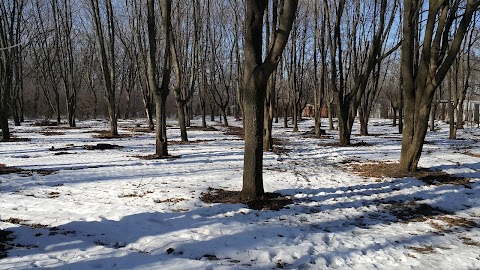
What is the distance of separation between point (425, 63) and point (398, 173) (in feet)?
9.09

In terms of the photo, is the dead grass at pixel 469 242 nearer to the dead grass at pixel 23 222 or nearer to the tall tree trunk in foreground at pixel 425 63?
the tall tree trunk in foreground at pixel 425 63

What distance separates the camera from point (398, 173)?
28.7ft

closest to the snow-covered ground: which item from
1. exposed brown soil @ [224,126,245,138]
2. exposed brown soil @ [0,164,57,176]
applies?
exposed brown soil @ [0,164,57,176]

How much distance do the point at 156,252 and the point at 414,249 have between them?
10.6 feet

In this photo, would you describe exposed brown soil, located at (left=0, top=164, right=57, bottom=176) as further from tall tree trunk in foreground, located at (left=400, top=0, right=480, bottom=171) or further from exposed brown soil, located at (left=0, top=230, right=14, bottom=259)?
tall tree trunk in foreground, located at (left=400, top=0, right=480, bottom=171)

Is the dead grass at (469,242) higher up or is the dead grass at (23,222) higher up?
the dead grass at (23,222)

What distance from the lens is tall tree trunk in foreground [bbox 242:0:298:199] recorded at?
19.3ft

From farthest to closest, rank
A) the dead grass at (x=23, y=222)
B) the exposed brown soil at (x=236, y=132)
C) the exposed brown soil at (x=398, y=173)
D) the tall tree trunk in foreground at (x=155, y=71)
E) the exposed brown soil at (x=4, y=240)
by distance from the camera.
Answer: the exposed brown soil at (x=236, y=132) < the tall tree trunk in foreground at (x=155, y=71) < the exposed brown soil at (x=398, y=173) < the dead grass at (x=23, y=222) < the exposed brown soil at (x=4, y=240)

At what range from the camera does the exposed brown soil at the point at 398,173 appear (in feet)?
26.3

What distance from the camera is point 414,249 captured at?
4.48 metres

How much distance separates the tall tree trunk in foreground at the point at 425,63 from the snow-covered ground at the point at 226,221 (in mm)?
1258

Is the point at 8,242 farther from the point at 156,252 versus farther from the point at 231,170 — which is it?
the point at 231,170

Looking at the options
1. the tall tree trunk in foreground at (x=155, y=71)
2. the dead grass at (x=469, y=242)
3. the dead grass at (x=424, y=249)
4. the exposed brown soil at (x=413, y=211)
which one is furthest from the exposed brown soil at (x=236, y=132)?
the dead grass at (x=424, y=249)

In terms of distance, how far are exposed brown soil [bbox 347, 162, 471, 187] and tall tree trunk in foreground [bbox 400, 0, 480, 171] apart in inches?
12.2
